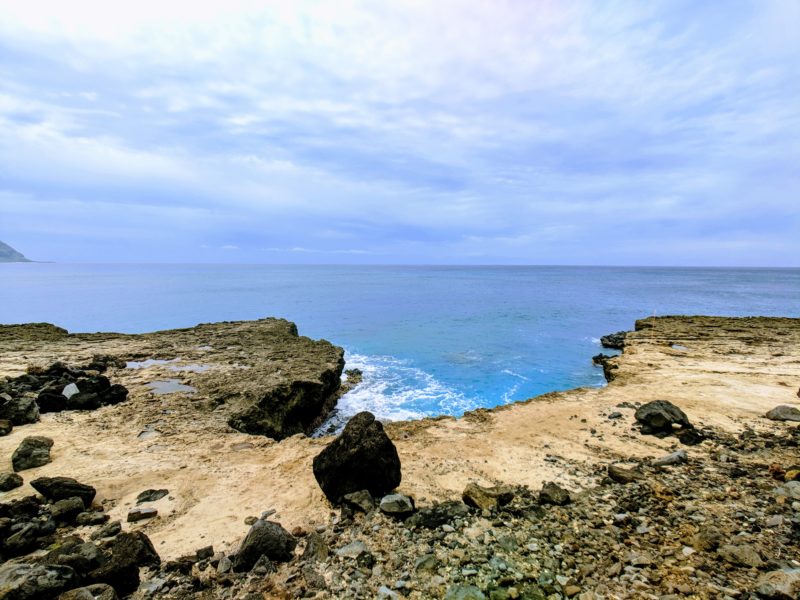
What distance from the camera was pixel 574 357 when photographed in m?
25.8

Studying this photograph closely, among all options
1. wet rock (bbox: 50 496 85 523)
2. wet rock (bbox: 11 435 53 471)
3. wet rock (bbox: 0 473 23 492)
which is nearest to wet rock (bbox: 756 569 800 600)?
wet rock (bbox: 50 496 85 523)

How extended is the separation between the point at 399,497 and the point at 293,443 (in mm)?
4113

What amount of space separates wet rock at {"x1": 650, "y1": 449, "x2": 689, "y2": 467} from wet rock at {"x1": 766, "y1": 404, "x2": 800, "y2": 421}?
444 centimetres

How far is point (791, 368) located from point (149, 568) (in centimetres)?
2204

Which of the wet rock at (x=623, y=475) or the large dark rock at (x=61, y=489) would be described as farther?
the wet rock at (x=623, y=475)

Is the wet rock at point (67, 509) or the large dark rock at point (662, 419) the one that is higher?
the large dark rock at point (662, 419)

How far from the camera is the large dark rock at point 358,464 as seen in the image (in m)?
6.29

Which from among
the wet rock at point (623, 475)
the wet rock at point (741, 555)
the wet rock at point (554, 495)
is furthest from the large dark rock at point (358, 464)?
the wet rock at point (741, 555)

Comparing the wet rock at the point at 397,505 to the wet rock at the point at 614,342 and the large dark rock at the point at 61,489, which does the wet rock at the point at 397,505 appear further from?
the wet rock at the point at 614,342

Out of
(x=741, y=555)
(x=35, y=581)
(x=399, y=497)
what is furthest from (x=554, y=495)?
(x=35, y=581)

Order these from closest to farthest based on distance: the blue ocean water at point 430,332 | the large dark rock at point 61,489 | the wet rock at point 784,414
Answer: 1. the large dark rock at point 61,489
2. the wet rock at point 784,414
3. the blue ocean water at point 430,332

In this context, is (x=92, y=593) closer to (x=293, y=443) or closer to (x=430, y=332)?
(x=293, y=443)

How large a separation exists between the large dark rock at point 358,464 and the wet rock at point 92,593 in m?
3.07

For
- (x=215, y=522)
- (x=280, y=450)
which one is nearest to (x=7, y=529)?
(x=215, y=522)
